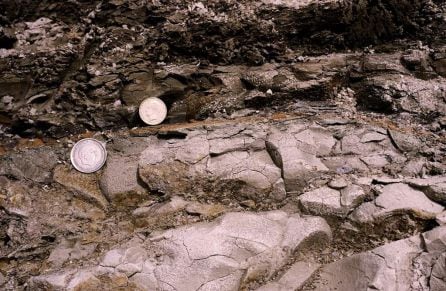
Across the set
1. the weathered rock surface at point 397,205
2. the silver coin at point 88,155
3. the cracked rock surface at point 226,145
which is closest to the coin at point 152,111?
the cracked rock surface at point 226,145

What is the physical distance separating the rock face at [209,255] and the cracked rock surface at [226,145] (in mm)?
12

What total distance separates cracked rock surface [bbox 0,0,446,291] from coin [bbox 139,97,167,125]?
89 millimetres

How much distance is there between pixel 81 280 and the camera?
10.8ft

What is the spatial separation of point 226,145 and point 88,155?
140 centimetres

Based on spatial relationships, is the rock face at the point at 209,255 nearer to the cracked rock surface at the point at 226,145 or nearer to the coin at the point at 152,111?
the cracked rock surface at the point at 226,145

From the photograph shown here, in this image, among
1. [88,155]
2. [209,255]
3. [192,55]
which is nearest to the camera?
[209,255]

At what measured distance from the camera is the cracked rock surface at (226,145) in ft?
10.9

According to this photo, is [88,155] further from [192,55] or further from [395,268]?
[395,268]

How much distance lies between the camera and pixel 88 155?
13.8ft

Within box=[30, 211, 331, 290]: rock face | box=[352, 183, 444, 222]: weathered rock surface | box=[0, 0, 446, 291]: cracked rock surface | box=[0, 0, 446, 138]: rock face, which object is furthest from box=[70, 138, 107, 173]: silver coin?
box=[352, 183, 444, 222]: weathered rock surface

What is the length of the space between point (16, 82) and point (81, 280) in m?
2.49

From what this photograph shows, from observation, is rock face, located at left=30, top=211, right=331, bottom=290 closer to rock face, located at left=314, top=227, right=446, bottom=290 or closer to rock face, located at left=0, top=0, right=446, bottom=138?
rock face, located at left=314, top=227, right=446, bottom=290

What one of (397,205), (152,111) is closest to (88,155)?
(152,111)

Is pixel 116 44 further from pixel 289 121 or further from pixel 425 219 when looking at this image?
pixel 425 219
